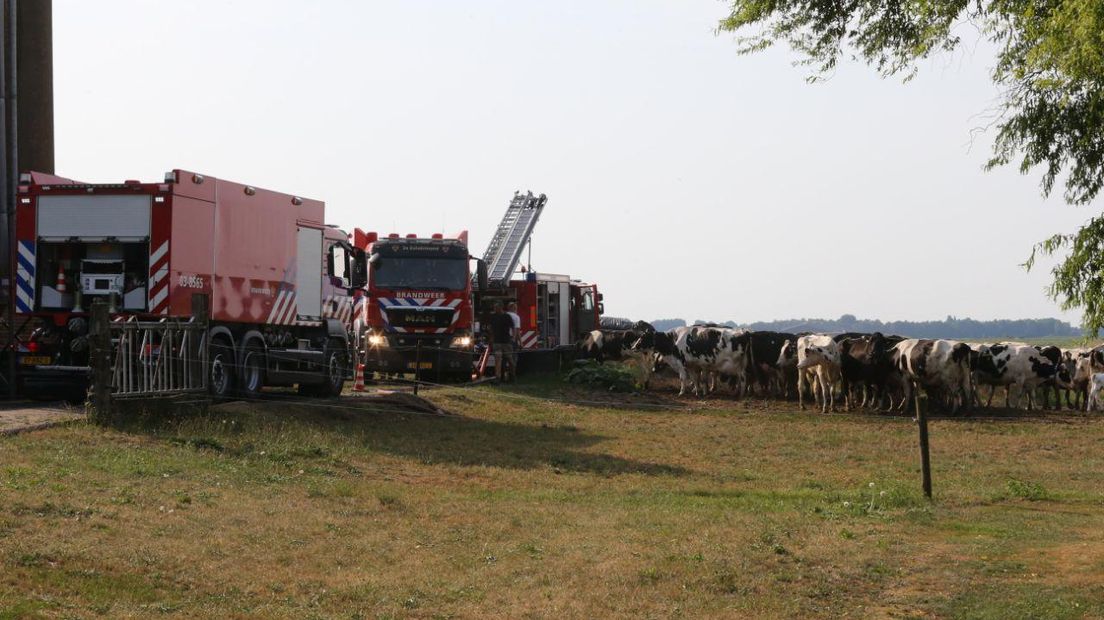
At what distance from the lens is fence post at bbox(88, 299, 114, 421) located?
53.3ft

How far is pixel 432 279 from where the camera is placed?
30.0m

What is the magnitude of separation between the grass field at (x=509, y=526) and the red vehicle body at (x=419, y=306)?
9.27 meters

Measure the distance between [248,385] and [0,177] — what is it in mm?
7556

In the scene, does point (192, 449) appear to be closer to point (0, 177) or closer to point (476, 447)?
point (476, 447)

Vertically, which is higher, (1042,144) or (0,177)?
(0,177)

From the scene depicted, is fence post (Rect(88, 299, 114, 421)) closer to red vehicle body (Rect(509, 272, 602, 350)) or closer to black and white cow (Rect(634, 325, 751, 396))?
black and white cow (Rect(634, 325, 751, 396))

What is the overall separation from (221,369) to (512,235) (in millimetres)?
20207

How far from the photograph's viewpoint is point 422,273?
98.6ft

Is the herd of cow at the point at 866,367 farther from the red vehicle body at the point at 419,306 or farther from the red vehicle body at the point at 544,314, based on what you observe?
the red vehicle body at the point at 419,306

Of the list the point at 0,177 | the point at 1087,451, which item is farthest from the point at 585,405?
the point at 0,177

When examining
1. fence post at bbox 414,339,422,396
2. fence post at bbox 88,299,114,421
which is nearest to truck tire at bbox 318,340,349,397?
Result: fence post at bbox 414,339,422,396

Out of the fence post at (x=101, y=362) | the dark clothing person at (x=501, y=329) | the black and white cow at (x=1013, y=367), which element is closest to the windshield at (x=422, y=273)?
the dark clothing person at (x=501, y=329)

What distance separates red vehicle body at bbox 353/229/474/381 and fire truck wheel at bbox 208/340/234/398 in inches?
349

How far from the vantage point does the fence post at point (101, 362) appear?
16.2 metres
